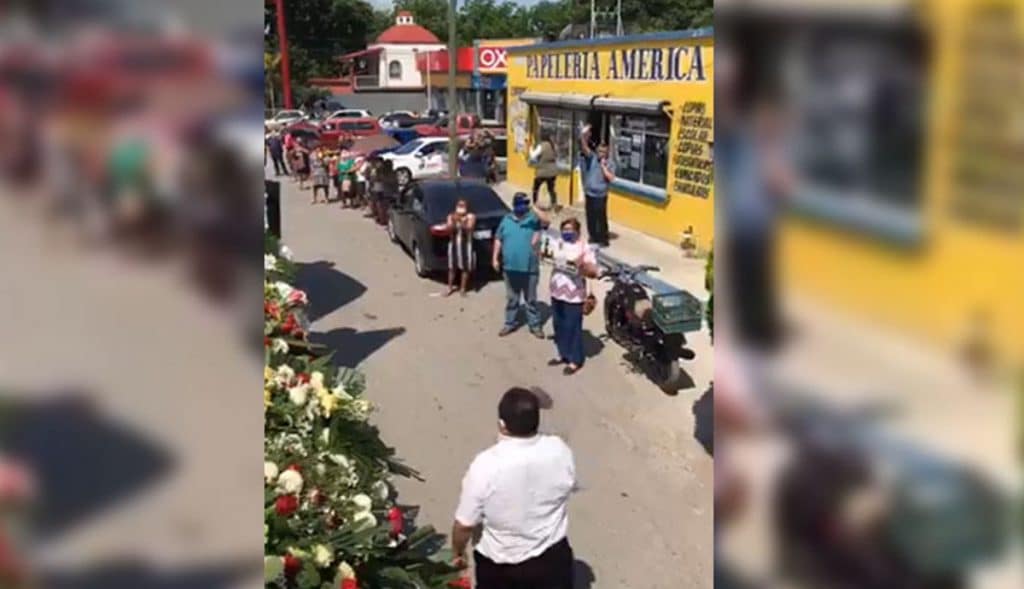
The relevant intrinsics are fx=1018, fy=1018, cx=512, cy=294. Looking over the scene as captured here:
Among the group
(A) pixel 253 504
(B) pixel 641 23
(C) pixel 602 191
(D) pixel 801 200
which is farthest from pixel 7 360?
(B) pixel 641 23

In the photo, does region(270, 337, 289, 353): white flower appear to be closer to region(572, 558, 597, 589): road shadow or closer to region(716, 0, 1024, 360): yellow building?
region(572, 558, 597, 589): road shadow

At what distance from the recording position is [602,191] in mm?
16234

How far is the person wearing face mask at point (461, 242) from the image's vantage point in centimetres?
1377

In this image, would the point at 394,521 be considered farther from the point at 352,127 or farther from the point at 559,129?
the point at 352,127

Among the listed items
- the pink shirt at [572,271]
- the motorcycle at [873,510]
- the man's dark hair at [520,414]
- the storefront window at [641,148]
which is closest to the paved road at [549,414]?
the pink shirt at [572,271]

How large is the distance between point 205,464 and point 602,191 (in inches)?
599

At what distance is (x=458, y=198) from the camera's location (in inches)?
593

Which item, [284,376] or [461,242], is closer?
[284,376]

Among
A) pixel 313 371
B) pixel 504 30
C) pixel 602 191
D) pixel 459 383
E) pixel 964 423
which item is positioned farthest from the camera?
pixel 504 30

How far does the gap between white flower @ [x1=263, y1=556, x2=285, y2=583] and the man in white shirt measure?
92cm

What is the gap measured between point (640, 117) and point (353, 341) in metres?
8.03

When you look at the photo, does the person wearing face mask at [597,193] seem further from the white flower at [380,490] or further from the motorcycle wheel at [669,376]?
the white flower at [380,490]

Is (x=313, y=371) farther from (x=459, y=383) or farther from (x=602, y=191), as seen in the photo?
(x=602, y=191)

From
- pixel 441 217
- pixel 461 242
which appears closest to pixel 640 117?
pixel 441 217
